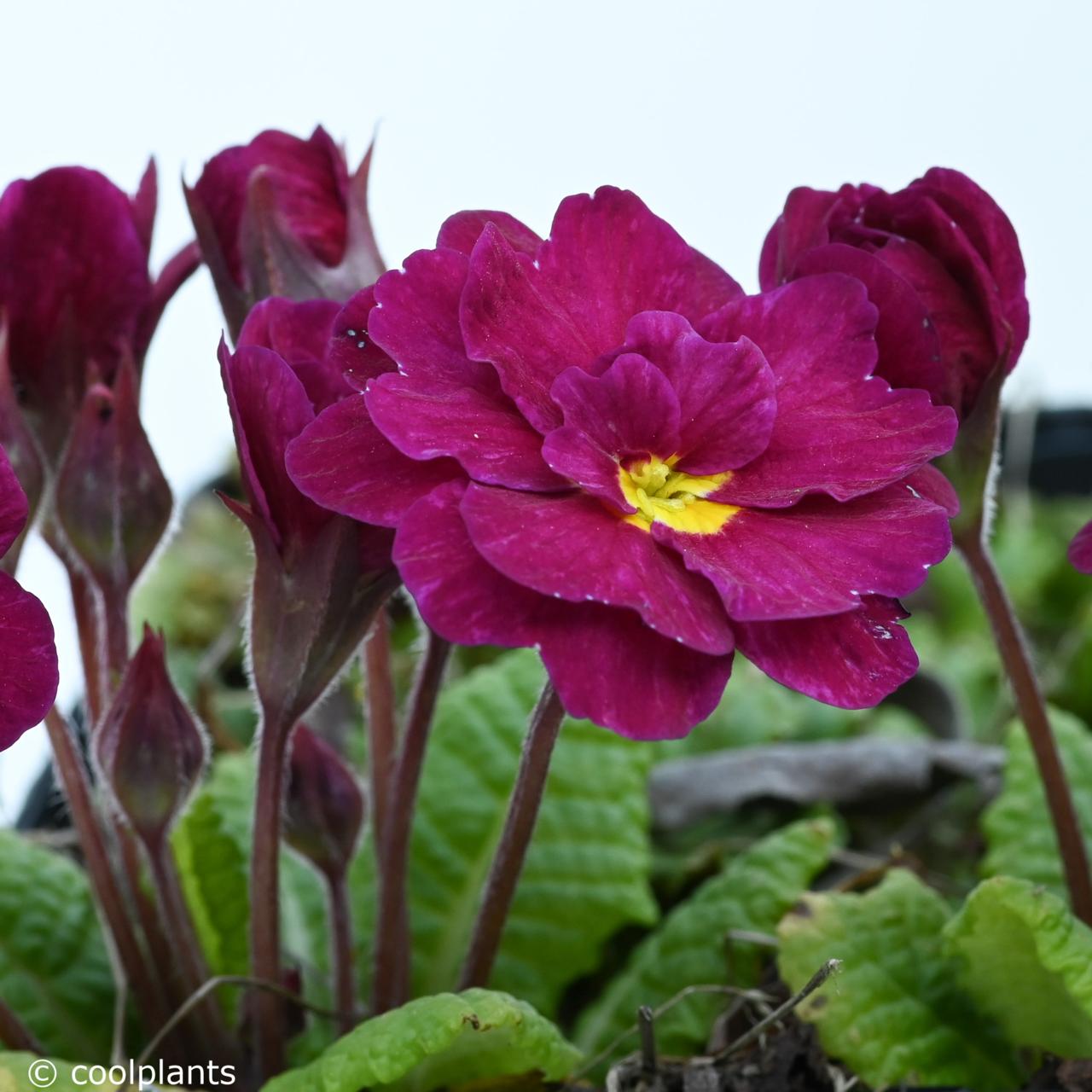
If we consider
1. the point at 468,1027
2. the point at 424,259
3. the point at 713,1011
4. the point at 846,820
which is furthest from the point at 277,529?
the point at 846,820

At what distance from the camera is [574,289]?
536mm

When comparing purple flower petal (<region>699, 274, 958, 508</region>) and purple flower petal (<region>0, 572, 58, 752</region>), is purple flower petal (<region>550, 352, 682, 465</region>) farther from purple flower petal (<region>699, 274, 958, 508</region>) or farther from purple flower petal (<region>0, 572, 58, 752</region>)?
purple flower petal (<region>0, 572, 58, 752</region>)

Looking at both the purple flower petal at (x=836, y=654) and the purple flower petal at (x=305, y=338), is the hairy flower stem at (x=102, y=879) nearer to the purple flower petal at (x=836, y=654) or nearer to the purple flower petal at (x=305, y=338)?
the purple flower petal at (x=305, y=338)

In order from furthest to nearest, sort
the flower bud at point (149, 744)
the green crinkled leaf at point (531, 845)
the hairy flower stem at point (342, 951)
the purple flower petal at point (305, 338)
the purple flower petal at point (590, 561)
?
the green crinkled leaf at point (531, 845) < the hairy flower stem at point (342, 951) < the flower bud at point (149, 744) < the purple flower petal at point (305, 338) < the purple flower petal at point (590, 561)

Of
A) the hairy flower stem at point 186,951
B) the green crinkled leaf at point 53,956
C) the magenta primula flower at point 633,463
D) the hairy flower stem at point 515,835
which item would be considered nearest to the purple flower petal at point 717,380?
the magenta primula flower at point 633,463

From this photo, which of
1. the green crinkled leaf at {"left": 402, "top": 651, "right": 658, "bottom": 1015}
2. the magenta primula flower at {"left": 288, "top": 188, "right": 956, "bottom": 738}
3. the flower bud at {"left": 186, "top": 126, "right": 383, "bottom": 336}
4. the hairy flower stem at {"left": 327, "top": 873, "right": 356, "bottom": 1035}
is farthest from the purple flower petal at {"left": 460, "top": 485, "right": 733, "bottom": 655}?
the green crinkled leaf at {"left": 402, "top": 651, "right": 658, "bottom": 1015}

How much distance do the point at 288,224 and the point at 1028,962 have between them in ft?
1.52

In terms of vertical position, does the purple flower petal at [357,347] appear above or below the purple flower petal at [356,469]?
above

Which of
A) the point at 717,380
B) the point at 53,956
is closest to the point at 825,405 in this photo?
the point at 717,380

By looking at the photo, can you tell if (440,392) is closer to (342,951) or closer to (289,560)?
(289,560)

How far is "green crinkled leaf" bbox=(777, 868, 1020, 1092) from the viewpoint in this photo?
0.70 m

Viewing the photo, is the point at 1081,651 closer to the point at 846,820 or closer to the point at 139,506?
the point at 846,820

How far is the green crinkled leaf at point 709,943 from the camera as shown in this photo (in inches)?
32.2

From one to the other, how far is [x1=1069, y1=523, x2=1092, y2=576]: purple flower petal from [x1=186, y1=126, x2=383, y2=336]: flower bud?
0.32m
